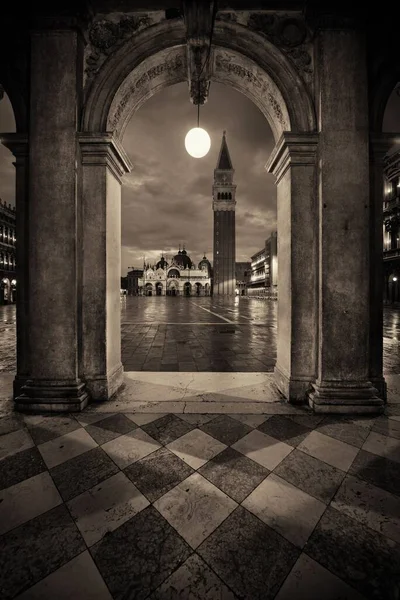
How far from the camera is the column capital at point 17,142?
11.0 ft

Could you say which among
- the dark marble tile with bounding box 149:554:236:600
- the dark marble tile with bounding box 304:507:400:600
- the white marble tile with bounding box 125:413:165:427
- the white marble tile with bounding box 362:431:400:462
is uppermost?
the white marble tile with bounding box 125:413:165:427

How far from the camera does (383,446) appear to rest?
98.7 inches

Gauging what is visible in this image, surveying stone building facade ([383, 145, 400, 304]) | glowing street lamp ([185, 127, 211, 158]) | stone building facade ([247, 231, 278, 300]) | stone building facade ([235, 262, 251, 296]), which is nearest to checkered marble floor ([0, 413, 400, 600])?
glowing street lamp ([185, 127, 211, 158])

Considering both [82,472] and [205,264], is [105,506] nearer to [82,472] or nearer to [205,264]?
[82,472]

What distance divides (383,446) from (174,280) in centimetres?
10747

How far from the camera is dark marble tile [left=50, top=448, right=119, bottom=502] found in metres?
1.96

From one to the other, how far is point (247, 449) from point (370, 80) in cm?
476

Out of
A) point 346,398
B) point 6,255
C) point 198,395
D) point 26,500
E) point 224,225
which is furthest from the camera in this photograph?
point 224,225

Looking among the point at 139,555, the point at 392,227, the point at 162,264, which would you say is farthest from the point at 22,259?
the point at 162,264

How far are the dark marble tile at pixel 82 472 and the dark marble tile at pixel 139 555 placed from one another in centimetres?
52

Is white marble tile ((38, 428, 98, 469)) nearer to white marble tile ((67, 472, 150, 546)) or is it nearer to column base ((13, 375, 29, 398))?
white marble tile ((67, 472, 150, 546))

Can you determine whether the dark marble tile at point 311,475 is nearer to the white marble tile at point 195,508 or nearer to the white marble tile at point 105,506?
the white marble tile at point 195,508

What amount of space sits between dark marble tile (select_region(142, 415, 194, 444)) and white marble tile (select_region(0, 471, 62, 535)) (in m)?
0.96

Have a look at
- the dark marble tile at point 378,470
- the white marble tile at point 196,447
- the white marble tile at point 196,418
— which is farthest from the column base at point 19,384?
the dark marble tile at point 378,470
